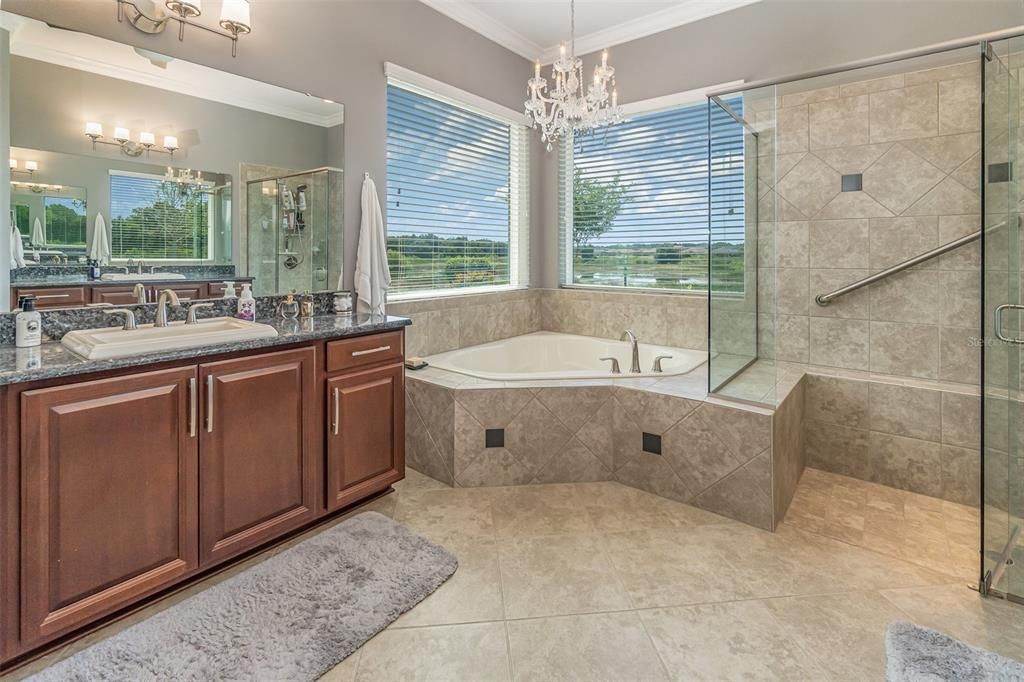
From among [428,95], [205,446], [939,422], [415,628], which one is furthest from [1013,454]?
[428,95]

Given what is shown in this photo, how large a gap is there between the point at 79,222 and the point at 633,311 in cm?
325

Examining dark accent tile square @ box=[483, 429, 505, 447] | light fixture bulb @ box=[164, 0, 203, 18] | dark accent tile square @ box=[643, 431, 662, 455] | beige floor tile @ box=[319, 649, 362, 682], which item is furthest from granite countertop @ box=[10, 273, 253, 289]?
dark accent tile square @ box=[643, 431, 662, 455]

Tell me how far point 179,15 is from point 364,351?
1.60 meters

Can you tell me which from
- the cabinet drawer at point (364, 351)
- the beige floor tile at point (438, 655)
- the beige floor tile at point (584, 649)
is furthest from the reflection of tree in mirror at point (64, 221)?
the beige floor tile at point (584, 649)

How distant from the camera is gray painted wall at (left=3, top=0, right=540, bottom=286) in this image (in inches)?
86.9

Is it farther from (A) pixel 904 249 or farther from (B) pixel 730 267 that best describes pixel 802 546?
(A) pixel 904 249

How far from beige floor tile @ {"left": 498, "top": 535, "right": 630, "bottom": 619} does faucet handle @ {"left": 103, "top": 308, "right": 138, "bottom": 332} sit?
1735mm

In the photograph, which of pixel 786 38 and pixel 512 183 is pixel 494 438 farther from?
pixel 786 38

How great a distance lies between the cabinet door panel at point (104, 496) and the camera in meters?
1.55

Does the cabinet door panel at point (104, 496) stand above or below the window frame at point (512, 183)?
below

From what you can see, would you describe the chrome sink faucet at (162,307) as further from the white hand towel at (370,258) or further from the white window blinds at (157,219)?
the white hand towel at (370,258)

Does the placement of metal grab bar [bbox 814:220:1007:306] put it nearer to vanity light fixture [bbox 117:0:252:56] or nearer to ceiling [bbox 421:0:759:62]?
ceiling [bbox 421:0:759:62]

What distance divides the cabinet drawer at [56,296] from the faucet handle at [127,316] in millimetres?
99

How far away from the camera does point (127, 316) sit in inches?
83.7
